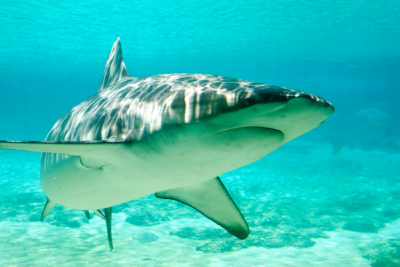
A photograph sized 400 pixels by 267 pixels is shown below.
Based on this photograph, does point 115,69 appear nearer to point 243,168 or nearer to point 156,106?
point 156,106

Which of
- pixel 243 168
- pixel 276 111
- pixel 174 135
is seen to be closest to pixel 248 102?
pixel 276 111

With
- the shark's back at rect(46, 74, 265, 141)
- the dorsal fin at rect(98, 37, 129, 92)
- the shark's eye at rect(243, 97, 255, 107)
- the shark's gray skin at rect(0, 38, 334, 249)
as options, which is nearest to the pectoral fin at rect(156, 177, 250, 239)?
the shark's gray skin at rect(0, 38, 334, 249)

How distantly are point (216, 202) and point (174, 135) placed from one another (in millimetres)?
1638

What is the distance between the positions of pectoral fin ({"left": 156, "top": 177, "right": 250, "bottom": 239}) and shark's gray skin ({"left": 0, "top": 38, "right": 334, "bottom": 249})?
0.7 inches

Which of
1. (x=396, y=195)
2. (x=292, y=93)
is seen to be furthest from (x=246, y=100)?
(x=396, y=195)

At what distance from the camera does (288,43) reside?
3009 centimetres

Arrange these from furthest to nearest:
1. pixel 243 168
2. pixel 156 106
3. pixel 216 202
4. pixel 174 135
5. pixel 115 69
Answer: pixel 243 168
pixel 115 69
pixel 216 202
pixel 156 106
pixel 174 135

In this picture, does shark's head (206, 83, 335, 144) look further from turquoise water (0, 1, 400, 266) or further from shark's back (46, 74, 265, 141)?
turquoise water (0, 1, 400, 266)

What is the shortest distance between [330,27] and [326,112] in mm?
26946

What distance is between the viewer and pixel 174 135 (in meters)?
1.98

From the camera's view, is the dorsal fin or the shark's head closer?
the shark's head

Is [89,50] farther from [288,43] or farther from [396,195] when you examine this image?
[396,195]

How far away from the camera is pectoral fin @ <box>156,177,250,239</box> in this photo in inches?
129

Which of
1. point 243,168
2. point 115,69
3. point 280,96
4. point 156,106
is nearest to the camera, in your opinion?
point 280,96
